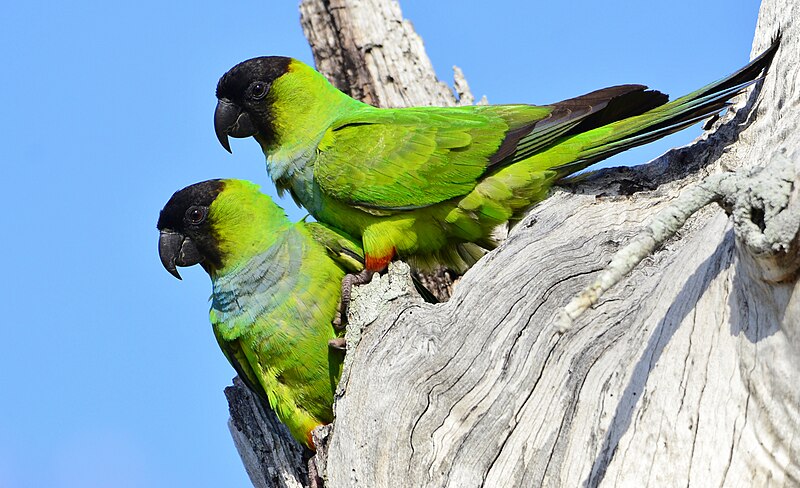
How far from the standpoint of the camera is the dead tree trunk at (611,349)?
272cm

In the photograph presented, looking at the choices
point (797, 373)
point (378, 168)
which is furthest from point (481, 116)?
point (797, 373)

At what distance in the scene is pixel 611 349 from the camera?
3520mm

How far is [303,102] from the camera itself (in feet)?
19.8

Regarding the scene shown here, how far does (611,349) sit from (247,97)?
144 inches

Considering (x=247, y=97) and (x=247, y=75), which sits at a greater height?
(x=247, y=75)

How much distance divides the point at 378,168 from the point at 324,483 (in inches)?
78.2

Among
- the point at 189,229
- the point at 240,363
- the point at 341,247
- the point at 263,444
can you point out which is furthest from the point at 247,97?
the point at 263,444

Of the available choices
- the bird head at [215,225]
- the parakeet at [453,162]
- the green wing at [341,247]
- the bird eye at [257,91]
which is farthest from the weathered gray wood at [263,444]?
the bird eye at [257,91]

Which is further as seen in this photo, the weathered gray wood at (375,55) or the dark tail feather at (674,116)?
the weathered gray wood at (375,55)

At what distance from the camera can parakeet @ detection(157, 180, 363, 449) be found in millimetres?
5211

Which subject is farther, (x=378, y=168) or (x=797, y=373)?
(x=378, y=168)

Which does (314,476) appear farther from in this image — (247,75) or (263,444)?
(247,75)

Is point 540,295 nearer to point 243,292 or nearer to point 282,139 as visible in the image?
point 243,292

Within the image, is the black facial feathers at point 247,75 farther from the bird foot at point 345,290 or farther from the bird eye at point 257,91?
the bird foot at point 345,290
